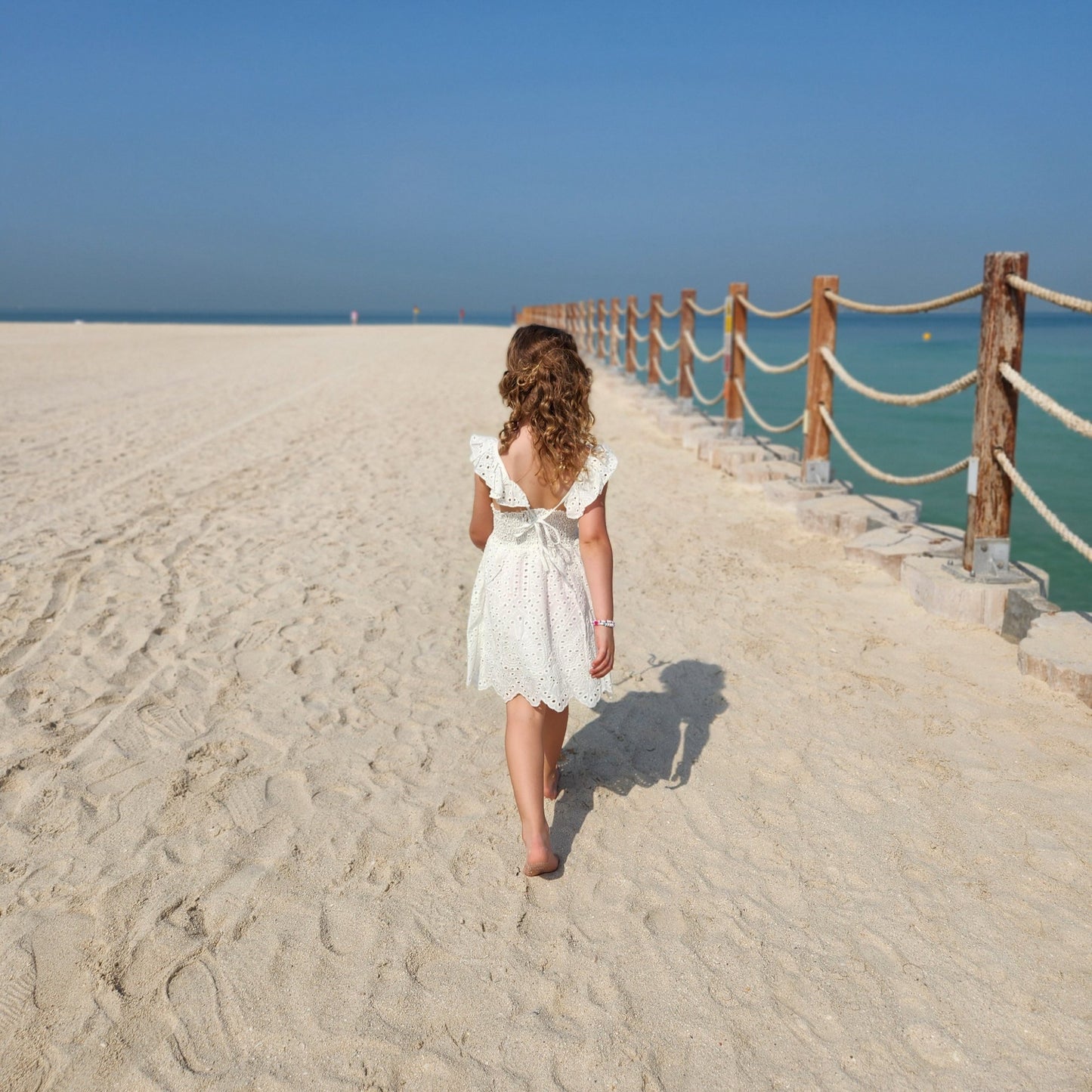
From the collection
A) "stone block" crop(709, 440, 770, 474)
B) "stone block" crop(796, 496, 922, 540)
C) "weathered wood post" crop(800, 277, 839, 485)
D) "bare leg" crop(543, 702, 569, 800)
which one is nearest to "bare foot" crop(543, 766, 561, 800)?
"bare leg" crop(543, 702, 569, 800)

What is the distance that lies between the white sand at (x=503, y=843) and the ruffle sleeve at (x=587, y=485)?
96 centimetres

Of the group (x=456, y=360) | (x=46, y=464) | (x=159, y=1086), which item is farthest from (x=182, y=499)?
(x=456, y=360)

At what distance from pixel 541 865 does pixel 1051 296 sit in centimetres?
302

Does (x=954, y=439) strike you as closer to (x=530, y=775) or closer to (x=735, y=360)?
(x=735, y=360)

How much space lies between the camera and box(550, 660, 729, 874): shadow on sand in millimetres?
2889

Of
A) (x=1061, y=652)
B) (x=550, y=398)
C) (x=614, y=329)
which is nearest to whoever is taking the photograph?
(x=550, y=398)

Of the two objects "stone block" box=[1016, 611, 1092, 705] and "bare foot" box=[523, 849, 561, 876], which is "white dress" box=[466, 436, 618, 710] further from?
"stone block" box=[1016, 611, 1092, 705]

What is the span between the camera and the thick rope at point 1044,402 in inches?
141

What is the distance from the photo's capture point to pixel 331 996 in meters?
2.05

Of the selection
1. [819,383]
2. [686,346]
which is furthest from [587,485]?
[686,346]

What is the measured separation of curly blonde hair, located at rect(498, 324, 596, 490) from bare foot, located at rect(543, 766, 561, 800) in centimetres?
95

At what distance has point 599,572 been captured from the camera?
245 cm

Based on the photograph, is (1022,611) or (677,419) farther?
(677,419)

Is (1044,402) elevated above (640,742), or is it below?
above
